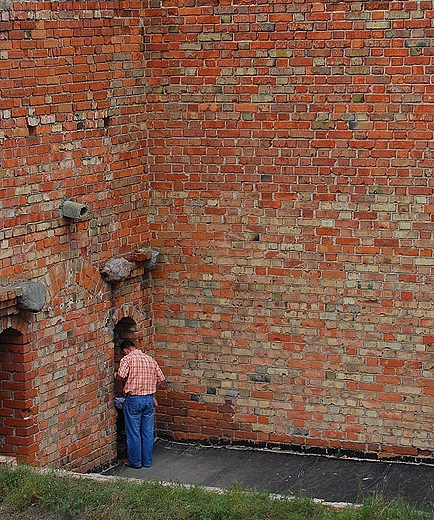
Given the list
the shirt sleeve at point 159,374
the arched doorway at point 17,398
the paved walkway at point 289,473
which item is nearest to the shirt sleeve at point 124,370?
the shirt sleeve at point 159,374

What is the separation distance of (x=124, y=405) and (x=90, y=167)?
2.64 m

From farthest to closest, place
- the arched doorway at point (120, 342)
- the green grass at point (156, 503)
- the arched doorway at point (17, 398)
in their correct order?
the arched doorway at point (120, 342), the arched doorway at point (17, 398), the green grass at point (156, 503)

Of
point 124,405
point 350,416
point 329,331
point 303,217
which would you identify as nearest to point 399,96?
point 303,217

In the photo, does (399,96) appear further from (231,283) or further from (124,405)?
(124,405)

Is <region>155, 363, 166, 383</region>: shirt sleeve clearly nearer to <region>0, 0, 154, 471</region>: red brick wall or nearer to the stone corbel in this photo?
<region>0, 0, 154, 471</region>: red brick wall

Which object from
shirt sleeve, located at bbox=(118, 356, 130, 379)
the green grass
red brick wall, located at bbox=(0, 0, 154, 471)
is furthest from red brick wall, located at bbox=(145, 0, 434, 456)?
the green grass

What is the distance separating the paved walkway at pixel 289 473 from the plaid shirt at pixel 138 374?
2.86ft

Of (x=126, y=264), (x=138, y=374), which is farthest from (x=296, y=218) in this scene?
(x=138, y=374)

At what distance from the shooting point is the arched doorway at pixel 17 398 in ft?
37.6

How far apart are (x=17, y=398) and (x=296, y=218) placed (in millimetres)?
3590

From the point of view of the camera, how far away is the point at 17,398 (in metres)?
11.6

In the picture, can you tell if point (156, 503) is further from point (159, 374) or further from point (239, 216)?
point (239, 216)

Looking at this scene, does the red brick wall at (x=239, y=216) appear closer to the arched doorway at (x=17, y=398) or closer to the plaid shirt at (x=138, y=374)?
the arched doorway at (x=17, y=398)

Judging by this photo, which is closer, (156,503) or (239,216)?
(156,503)
